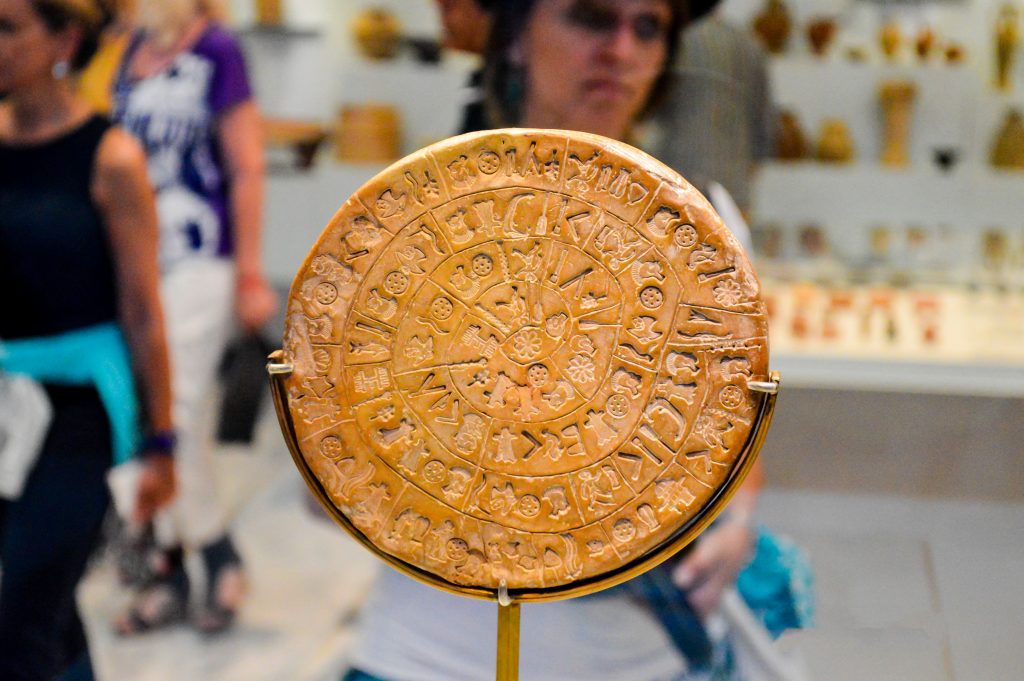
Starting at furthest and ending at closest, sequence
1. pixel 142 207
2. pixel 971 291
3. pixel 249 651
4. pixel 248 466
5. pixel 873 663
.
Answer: pixel 971 291
pixel 248 466
pixel 249 651
pixel 142 207
pixel 873 663

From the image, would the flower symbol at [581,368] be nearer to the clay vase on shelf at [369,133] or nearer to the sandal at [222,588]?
the sandal at [222,588]

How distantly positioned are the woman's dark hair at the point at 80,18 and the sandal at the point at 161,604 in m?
1.31

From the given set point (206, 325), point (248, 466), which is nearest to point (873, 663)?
point (206, 325)

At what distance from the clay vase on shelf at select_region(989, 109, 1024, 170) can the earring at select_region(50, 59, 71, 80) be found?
102 inches

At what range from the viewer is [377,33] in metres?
2.89

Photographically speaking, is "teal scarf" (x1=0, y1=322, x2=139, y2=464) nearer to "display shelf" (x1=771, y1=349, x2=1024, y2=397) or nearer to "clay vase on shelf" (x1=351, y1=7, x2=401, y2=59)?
"clay vase on shelf" (x1=351, y1=7, x2=401, y2=59)

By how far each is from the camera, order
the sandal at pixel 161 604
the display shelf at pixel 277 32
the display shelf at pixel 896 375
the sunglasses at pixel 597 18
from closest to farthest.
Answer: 1. the sunglasses at pixel 597 18
2. the sandal at pixel 161 604
3. the display shelf at pixel 277 32
4. the display shelf at pixel 896 375

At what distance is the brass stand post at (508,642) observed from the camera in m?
1.10

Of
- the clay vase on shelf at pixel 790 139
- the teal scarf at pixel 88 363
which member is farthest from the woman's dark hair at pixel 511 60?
the clay vase on shelf at pixel 790 139

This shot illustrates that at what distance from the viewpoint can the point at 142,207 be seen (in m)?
1.99

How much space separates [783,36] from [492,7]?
1590 millimetres

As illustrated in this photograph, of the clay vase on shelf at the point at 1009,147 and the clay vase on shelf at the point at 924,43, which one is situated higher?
the clay vase on shelf at the point at 924,43

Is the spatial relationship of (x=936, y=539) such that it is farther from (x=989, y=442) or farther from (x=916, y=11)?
(x=916, y=11)

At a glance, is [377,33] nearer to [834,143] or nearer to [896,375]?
[834,143]
